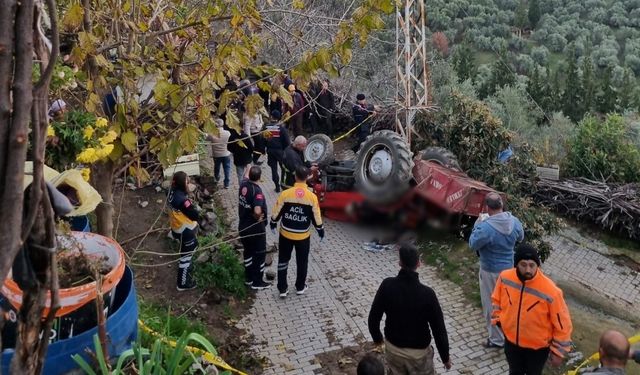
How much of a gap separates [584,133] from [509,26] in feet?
70.8

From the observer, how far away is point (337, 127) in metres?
13.1

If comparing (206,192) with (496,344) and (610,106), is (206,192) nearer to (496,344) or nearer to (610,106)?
(496,344)

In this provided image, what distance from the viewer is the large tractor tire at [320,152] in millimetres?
8617

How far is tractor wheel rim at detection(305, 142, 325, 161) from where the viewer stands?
8.76 m

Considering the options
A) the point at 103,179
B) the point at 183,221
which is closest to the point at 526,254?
the point at 103,179

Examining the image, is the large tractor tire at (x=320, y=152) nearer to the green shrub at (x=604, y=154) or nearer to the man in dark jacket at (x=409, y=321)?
the man in dark jacket at (x=409, y=321)

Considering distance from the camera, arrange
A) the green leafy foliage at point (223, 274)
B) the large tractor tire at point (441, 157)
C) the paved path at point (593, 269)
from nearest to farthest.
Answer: the green leafy foliage at point (223, 274), the large tractor tire at point (441, 157), the paved path at point (593, 269)

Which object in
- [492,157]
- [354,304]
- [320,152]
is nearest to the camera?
[354,304]

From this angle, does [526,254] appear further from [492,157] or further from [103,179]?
[492,157]

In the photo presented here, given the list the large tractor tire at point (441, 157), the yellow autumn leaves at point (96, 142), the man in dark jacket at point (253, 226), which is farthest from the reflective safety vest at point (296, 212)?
the yellow autumn leaves at point (96, 142)

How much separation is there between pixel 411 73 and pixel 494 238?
15.6 feet

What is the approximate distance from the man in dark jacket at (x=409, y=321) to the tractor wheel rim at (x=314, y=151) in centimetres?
471

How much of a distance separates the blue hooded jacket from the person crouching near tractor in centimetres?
311

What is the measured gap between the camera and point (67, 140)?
337 centimetres
